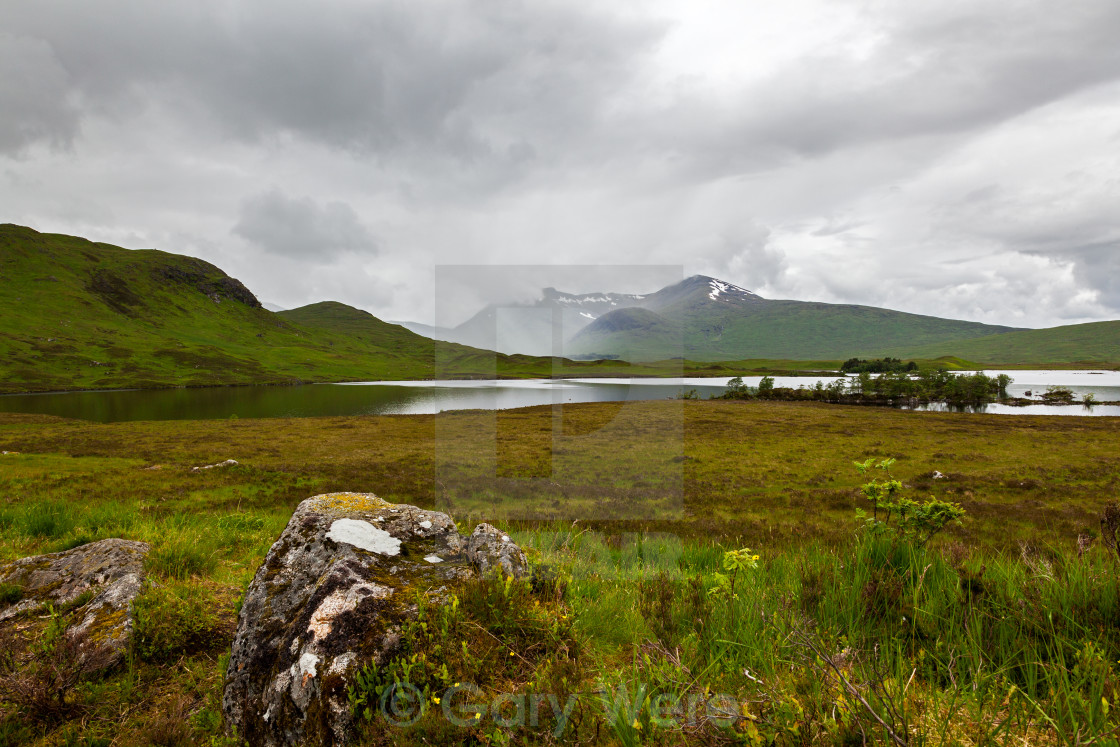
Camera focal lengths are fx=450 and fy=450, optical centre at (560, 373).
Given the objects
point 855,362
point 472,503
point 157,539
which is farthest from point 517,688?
point 855,362

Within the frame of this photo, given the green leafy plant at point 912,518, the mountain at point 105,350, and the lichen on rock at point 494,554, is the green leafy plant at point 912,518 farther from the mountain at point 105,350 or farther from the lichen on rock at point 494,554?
the mountain at point 105,350

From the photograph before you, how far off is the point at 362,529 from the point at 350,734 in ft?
5.78

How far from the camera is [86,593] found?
4.29 m

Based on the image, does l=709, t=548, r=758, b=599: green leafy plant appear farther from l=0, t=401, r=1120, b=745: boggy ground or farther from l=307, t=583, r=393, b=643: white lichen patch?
l=307, t=583, r=393, b=643: white lichen patch

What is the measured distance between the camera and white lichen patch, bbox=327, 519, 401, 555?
155 inches

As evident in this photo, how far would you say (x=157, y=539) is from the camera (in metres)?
6.38

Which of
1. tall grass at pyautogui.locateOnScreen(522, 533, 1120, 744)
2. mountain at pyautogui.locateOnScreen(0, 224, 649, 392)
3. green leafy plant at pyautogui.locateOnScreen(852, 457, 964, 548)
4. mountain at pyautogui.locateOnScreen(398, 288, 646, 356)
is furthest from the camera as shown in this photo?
mountain at pyautogui.locateOnScreen(0, 224, 649, 392)

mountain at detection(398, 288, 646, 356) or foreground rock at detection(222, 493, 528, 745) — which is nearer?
foreground rock at detection(222, 493, 528, 745)

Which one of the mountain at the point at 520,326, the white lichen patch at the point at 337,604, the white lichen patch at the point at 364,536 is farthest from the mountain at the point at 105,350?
the white lichen patch at the point at 337,604

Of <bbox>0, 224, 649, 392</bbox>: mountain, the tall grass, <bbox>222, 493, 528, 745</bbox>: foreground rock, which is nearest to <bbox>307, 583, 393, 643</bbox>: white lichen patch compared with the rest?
<bbox>222, 493, 528, 745</bbox>: foreground rock

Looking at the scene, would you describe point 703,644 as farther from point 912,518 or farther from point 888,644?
point 912,518

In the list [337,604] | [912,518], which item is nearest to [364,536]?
[337,604]

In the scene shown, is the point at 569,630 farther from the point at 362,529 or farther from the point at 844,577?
the point at 844,577

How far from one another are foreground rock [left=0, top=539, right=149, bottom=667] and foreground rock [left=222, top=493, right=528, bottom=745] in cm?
137
